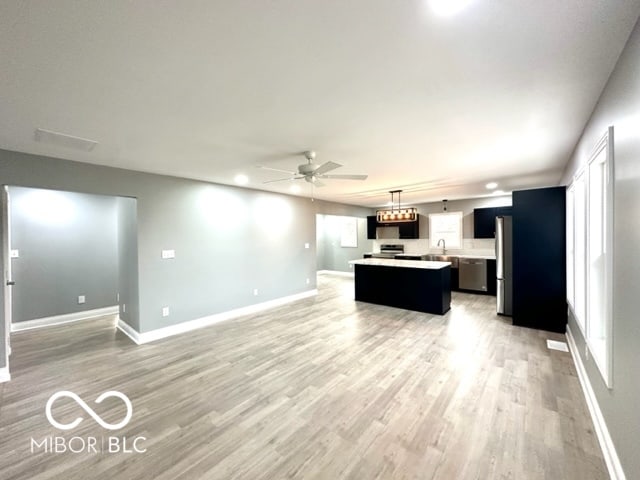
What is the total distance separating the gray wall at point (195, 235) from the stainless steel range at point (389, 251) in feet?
12.0

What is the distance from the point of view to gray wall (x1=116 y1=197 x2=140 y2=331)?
399cm

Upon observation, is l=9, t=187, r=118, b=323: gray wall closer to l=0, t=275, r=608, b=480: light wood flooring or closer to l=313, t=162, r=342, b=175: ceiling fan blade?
l=0, t=275, r=608, b=480: light wood flooring

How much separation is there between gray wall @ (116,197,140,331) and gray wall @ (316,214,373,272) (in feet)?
21.8

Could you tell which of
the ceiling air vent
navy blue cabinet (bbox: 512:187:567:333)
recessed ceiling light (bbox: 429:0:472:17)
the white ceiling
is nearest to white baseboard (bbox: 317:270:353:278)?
navy blue cabinet (bbox: 512:187:567:333)

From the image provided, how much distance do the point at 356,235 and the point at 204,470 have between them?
347 inches

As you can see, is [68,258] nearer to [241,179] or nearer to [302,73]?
[241,179]

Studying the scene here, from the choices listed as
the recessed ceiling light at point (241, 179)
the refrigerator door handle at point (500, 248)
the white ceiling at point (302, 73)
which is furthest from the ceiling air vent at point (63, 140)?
the refrigerator door handle at point (500, 248)

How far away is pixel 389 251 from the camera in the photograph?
9.16m

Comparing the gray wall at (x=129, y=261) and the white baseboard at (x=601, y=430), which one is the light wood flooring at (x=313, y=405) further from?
the gray wall at (x=129, y=261)

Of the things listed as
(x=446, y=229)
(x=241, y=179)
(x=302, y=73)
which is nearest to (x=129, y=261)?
(x=241, y=179)

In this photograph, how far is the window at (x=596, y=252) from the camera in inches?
68.8

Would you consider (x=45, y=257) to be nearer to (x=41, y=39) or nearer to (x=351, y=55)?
(x=41, y=39)

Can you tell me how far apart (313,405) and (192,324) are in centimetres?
298

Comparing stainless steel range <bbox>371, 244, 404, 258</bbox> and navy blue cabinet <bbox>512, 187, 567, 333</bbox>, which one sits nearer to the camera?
navy blue cabinet <bbox>512, 187, 567, 333</bbox>
